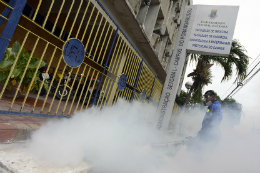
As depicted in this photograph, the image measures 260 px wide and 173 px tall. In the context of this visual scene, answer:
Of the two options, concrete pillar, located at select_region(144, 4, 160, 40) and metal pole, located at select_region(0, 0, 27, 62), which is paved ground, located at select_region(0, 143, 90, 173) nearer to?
metal pole, located at select_region(0, 0, 27, 62)

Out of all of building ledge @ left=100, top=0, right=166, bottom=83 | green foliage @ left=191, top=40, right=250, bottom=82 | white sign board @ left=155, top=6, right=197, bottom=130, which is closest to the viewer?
building ledge @ left=100, top=0, right=166, bottom=83

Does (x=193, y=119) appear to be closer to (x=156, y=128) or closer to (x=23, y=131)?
(x=156, y=128)

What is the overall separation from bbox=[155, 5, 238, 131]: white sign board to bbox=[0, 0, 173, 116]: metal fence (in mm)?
1053

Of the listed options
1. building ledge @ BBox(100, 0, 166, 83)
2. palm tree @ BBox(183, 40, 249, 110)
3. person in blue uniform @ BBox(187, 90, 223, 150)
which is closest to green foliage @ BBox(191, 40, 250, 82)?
palm tree @ BBox(183, 40, 249, 110)

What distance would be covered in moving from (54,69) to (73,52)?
4.17 meters

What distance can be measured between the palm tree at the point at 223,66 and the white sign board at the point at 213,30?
20.6 ft

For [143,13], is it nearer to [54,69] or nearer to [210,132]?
[54,69]

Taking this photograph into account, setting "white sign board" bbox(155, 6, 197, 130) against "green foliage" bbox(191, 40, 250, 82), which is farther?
"green foliage" bbox(191, 40, 250, 82)

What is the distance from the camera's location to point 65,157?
1771mm

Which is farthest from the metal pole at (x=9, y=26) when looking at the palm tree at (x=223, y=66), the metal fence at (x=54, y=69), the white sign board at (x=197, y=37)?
the palm tree at (x=223, y=66)

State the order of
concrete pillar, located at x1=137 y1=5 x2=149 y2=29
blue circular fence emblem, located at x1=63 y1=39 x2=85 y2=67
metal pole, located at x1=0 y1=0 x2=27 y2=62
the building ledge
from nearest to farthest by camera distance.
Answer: metal pole, located at x1=0 y1=0 x2=27 y2=62
blue circular fence emblem, located at x1=63 y1=39 x2=85 y2=67
the building ledge
concrete pillar, located at x1=137 y1=5 x2=149 y2=29

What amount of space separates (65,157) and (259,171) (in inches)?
126

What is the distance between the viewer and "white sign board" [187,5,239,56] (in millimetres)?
5207

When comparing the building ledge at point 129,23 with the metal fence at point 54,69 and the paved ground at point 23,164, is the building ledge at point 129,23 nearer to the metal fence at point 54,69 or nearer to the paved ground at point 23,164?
the metal fence at point 54,69
